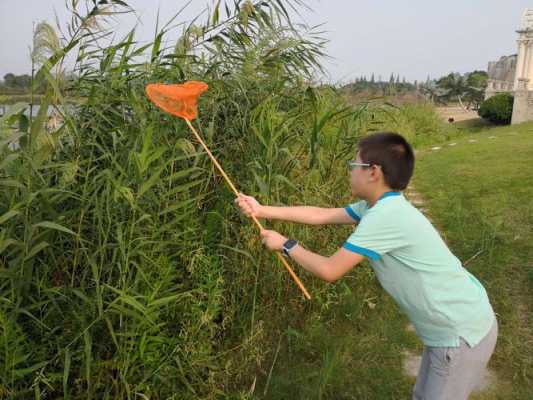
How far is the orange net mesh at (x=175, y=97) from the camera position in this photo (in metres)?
2.23

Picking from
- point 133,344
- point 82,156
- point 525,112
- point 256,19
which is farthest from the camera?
point 525,112

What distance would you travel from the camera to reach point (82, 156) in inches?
101

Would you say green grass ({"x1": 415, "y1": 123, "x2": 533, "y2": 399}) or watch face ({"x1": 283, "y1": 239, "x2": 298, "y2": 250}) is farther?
green grass ({"x1": 415, "y1": 123, "x2": 533, "y2": 399})

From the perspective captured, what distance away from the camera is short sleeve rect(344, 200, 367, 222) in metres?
2.10

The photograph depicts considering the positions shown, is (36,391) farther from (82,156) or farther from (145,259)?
(82,156)

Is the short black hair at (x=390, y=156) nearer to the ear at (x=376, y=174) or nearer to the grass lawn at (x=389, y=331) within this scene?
the ear at (x=376, y=174)

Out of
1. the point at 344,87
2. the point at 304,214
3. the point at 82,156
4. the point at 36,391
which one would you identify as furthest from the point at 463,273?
the point at 344,87

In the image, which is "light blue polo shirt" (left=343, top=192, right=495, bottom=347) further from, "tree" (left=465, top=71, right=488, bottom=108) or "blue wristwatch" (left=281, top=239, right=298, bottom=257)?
"tree" (left=465, top=71, right=488, bottom=108)

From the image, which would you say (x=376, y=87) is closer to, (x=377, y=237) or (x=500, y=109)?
(x=377, y=237)

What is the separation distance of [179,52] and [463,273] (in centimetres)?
210

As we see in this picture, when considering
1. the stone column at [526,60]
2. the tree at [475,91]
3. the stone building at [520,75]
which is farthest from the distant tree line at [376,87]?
the tree at [475,91]

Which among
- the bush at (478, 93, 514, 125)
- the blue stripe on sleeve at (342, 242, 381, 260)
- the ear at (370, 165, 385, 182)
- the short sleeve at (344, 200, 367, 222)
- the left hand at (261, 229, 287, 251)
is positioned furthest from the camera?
the bush at (478, 93, 514, 125)

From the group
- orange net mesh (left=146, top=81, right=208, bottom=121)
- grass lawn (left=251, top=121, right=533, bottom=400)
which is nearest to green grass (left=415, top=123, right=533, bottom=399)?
grass lawn (left=251, top=121, right=533, bottom=400)

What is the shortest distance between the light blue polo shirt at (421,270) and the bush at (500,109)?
2395 centimetres
